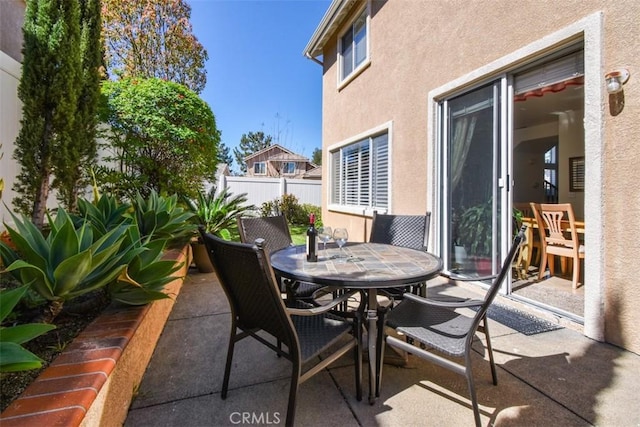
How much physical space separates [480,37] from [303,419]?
450 cm

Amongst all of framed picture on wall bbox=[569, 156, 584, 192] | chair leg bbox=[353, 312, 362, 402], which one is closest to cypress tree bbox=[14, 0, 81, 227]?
chair leg bbox=[353, 312, 362, 402]

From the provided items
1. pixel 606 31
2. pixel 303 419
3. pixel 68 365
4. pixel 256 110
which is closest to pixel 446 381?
pixel 303 419

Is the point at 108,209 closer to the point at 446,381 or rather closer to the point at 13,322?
the point at 13,322

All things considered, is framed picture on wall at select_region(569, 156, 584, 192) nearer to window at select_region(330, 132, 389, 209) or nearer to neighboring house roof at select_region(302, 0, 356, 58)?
window at select_region(330, 132, 389, 209)

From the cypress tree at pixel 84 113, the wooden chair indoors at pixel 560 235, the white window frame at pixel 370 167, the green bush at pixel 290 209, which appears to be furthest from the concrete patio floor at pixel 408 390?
the green bush at pixel 290 209

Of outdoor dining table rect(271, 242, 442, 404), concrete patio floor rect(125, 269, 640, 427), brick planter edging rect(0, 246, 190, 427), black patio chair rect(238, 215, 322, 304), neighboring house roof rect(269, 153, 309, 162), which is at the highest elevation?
neighboring house roof rect(269, 153, 309, 162)

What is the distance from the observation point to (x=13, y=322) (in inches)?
76.6

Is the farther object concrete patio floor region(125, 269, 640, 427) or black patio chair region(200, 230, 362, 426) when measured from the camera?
concrete patio floor region(125, 269, 640, 427)

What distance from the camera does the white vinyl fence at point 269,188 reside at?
38.4ft

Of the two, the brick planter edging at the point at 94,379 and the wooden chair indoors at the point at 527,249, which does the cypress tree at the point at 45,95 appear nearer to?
the brick planter edging at the point at 94,379

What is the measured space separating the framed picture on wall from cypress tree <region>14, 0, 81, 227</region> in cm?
951

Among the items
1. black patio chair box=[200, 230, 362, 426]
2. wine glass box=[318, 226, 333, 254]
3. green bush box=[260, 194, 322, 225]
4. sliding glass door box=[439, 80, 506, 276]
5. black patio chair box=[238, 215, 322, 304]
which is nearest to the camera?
black patio chair box=[200, 230, 362, 426]

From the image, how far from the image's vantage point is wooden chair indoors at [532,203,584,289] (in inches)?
158

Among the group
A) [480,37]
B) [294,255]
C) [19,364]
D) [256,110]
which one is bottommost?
[19,364]
